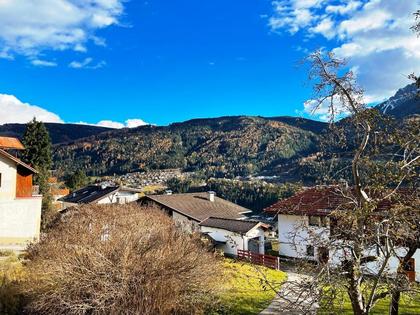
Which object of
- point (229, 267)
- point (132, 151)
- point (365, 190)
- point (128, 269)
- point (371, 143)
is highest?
point (132, 151)

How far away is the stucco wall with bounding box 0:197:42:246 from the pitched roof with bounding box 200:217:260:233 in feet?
A: 45.5

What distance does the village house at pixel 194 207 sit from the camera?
118 feet

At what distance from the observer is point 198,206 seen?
39281mm

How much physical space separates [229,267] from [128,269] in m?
10.1

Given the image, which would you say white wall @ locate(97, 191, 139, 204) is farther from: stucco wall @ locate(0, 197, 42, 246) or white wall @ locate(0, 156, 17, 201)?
white wall @ locate(0, 156, 17, 201)

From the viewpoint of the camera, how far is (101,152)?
170 m

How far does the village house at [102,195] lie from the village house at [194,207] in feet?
33.7

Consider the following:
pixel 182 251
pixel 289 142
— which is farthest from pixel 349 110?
pixel 289 142

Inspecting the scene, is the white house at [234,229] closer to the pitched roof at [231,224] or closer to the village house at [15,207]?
the pitched roof at [231,224]

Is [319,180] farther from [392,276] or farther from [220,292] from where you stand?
[220,292]

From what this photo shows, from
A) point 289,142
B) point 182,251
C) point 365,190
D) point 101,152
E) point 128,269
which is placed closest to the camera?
point 365,190

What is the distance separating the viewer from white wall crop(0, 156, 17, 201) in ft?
77.8

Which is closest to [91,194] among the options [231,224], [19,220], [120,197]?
[120,197]

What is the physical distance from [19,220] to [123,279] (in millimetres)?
16141
